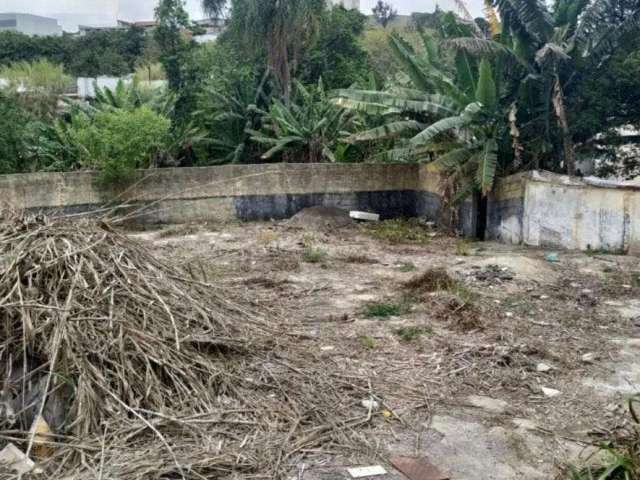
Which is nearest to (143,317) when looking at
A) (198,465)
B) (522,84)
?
(198,465)

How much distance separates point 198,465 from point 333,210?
10.4m

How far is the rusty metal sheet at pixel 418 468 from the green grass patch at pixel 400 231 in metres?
7.87

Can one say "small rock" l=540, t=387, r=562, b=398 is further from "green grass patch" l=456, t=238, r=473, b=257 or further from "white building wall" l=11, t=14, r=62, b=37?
"white building wall" l=11, t=14, r=62, b=37

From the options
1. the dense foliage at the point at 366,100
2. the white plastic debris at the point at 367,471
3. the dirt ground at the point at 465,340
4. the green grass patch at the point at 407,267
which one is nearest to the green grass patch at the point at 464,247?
the dirt ground at the point at 465,340

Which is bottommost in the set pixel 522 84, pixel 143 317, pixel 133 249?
pixel 143 317

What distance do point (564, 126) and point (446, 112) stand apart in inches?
79.2

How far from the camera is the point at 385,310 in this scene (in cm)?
669

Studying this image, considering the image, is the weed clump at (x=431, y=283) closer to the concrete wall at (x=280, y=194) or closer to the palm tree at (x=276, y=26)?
the concrete wall at (x=280, y=194)

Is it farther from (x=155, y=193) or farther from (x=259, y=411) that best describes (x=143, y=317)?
(x=155, y=193)

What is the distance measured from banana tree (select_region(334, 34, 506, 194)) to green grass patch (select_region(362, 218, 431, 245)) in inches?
47.1

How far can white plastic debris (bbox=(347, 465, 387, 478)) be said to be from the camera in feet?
11.7

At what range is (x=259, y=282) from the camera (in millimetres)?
8023

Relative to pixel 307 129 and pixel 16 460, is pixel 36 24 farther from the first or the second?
pixel 16 460

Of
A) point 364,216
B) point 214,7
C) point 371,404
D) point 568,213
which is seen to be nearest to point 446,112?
point 568,213
